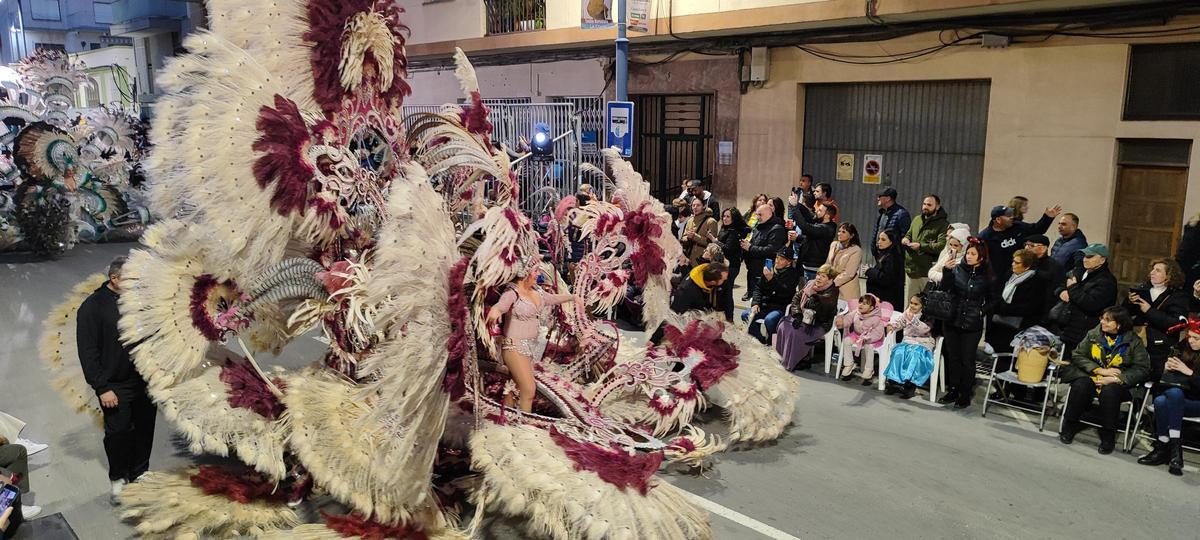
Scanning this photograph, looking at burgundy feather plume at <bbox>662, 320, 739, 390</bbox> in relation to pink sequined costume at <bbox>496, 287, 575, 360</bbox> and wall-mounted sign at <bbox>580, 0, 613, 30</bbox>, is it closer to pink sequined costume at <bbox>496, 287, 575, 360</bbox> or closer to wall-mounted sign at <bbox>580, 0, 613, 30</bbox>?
pink sequined costume at <bbox>496, 287, 575, 360</bbox>

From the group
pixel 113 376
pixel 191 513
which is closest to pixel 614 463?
pixel 191 513

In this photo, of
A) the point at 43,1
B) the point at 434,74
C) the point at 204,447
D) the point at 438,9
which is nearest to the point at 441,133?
the point at 204,447

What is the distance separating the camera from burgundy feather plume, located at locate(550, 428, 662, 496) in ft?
14.7

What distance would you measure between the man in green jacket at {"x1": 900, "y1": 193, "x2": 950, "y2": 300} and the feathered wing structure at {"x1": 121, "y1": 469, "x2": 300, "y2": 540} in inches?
255

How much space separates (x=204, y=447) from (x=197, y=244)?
49.2 inches

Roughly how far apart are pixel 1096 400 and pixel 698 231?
15.6 ft

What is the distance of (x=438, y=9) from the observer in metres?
17.9

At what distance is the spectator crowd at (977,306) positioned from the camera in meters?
6.06

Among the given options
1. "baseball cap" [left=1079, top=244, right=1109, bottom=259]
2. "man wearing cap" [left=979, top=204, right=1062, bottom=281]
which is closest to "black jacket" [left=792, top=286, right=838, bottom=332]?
"man wearing cap" [left=979, top=204, right=1062, bottom=281]

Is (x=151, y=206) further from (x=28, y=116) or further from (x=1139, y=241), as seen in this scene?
(x=28, y=116)

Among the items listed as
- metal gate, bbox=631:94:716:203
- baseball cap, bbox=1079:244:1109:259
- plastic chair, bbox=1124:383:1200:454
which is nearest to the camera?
plastic chair, bbox=1124:383:1200:454

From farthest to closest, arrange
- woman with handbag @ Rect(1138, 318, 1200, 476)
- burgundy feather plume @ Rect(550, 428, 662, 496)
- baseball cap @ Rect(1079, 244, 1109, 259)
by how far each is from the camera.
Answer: baseball cap @ Rect(1079, 244, 1109, 259), woman with handbag @ Rect(1138, 318, 1200, 476), burgundy feather plume @ Rect(550, 428, 662, 496)

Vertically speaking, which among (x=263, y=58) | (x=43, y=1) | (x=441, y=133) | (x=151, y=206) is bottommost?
(x=151, y=206)

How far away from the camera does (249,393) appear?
5.28m
